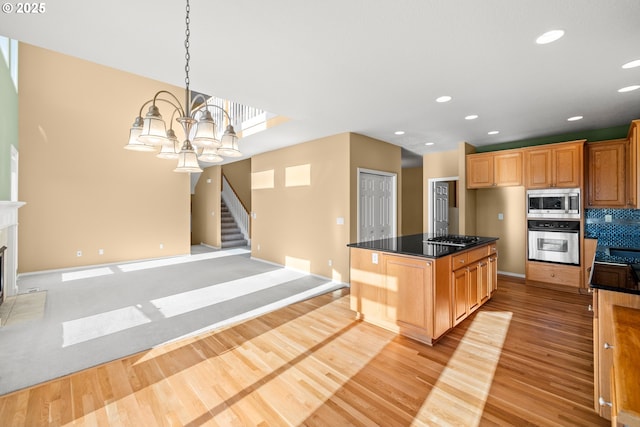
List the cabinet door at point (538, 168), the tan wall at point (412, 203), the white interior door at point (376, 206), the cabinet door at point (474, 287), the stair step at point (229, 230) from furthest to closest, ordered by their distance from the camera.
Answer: the tan wall at point (412, 203) → the stair step at point (229, 230) → the white interior door at point (376, 206) → the cabinet door at point (538, 168) → the cabinet door at point (474, 287)

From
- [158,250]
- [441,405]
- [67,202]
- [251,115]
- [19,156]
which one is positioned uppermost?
[251,115]

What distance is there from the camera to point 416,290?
288cm

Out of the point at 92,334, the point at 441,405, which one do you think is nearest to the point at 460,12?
the point at 441,405

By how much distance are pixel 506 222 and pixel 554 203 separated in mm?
1084

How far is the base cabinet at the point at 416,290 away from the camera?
9.16ft

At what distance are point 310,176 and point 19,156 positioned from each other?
5843 millimetres

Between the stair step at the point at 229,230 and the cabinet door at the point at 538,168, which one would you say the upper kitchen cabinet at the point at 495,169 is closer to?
the cabinet door at the point at 538,168

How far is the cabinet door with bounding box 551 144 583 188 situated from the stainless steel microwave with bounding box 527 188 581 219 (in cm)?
12

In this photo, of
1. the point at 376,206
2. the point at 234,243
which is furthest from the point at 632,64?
the point at 234,243

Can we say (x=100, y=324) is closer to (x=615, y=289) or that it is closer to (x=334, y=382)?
(x=334, y=382)

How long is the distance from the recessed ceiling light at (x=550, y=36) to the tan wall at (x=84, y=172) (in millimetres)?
7901

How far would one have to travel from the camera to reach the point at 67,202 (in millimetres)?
6117

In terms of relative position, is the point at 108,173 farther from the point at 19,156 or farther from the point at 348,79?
the point at 348,79

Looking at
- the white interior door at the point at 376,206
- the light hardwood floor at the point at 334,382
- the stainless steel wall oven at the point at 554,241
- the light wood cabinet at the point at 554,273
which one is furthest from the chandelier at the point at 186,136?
the light wood cabinet at the point at 554,273
